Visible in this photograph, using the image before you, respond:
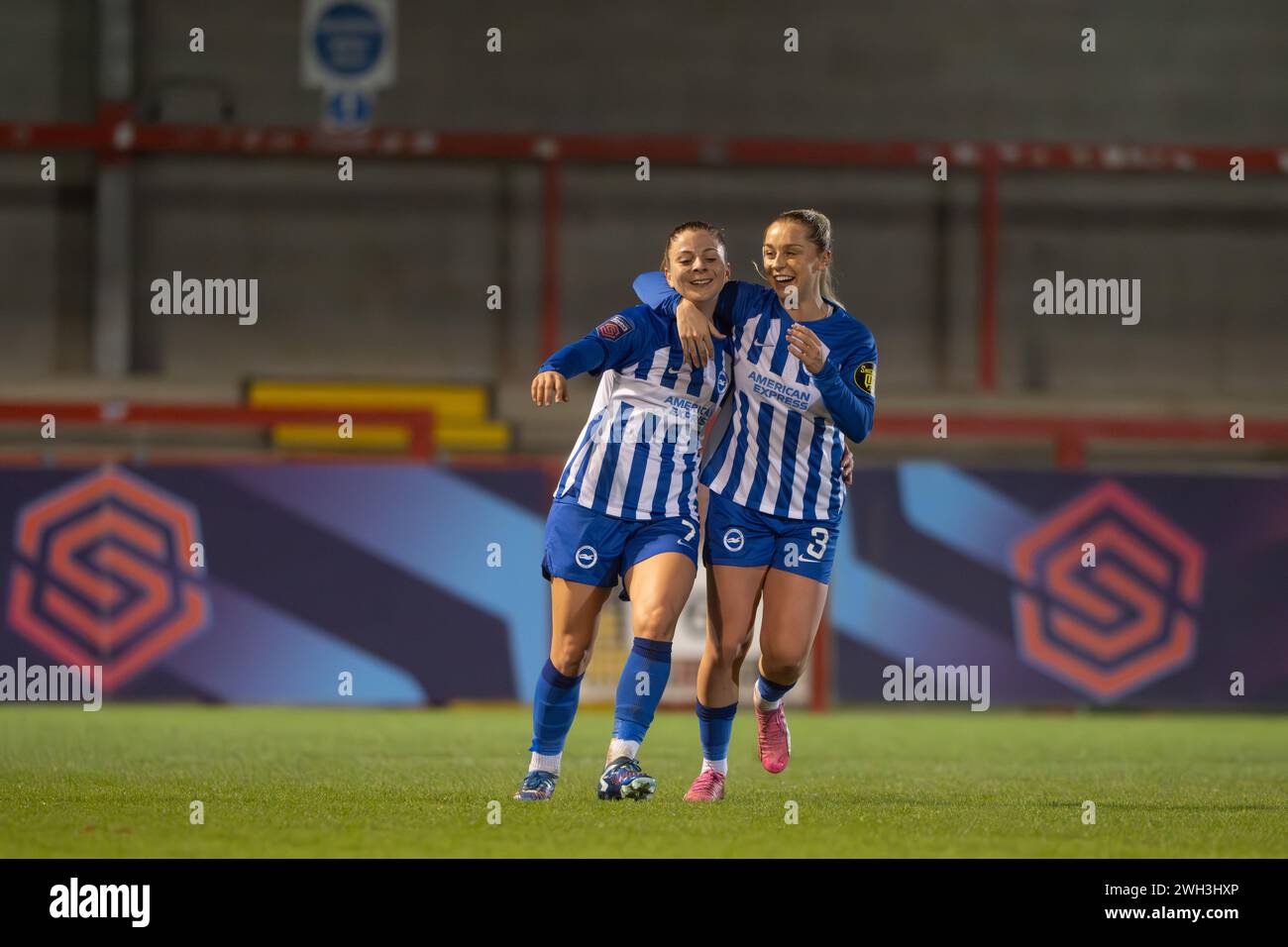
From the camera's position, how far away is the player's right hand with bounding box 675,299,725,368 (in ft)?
18.5

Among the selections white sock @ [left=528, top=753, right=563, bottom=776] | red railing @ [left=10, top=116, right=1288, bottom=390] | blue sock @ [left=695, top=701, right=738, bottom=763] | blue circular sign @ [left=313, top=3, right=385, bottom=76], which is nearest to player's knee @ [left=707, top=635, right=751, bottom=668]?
blue sock @ [left=695, top=701, right=738, bottom=763]

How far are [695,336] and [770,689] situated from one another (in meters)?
1.40

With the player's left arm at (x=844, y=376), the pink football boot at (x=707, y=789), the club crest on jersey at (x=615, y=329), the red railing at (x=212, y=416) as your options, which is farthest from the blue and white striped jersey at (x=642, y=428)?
the red railing at (x=212, y=416)

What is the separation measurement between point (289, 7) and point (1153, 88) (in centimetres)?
798

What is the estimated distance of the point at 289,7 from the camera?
52.7 feet

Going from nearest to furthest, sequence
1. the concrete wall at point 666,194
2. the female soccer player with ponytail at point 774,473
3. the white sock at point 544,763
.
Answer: the white sock at point 544,763 → the female soccer player with ponytail at point 774,473 → the concrete wall at point 666,194

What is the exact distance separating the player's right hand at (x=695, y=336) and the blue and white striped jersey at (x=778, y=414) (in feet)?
0.85

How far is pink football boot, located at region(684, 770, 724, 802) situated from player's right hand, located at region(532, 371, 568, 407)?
146cm

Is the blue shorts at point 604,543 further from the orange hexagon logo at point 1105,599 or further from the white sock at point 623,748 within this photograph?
the orange hexagon logo at point 1105,599

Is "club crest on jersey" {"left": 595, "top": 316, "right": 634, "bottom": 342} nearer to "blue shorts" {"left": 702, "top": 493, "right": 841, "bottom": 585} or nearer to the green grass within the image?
"blue shorts" {"left": 702, "top": 493, "right": 841, "bottom": 585}

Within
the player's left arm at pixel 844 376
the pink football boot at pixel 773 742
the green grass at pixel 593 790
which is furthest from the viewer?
the pink football boot at pixel 773 742

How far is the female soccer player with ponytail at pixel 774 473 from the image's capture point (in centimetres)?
589

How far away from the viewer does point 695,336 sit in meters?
5.64

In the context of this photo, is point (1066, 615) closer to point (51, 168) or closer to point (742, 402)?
point (742, 402)
